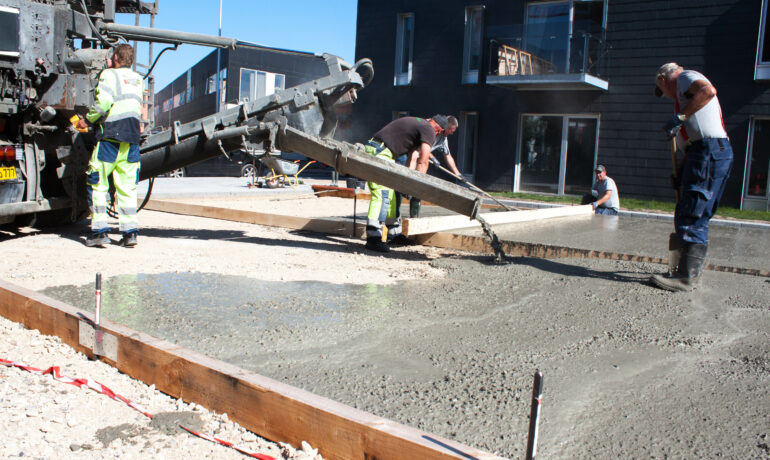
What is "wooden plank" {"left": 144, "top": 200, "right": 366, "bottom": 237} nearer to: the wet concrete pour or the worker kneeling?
the worker kneeling

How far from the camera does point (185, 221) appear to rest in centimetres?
873

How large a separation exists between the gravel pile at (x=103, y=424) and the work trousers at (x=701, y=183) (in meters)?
3.74

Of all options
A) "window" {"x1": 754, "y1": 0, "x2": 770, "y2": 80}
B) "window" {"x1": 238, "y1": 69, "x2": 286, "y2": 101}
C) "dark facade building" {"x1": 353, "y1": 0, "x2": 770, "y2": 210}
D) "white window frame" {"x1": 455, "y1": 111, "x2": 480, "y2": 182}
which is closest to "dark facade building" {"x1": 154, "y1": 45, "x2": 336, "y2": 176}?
"window" {"x1": 238, "y1": 69, "x2": 286, "y2": 101}

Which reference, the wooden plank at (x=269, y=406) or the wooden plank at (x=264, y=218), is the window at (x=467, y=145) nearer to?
the wooden plank at (x=264, y=218)

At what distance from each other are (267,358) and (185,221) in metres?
6.15

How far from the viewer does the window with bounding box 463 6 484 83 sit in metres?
18.7

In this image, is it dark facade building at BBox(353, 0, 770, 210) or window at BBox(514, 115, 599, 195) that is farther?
window at BBox(514, 115, 599, 195)

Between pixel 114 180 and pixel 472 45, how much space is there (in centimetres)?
1471

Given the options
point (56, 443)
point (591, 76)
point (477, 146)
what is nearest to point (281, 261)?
point (56, 443)

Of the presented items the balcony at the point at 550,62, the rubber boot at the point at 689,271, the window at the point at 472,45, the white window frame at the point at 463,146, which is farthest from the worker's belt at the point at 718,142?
the window at the point at 472,45

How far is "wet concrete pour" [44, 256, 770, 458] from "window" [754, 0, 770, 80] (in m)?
11.1

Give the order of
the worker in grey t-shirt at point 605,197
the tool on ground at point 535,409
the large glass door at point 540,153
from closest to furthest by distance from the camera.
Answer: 1. the tool on ground at point 535,409
2. the worker in grey t-shirt at point 605,197
3. the large glass door at point 540,153

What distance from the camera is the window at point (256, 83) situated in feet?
102

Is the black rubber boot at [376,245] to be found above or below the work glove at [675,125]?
below
